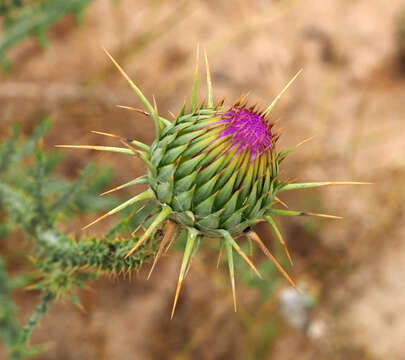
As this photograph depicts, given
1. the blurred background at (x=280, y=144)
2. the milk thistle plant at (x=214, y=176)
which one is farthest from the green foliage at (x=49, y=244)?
the blurred background at (x=280, y=144)

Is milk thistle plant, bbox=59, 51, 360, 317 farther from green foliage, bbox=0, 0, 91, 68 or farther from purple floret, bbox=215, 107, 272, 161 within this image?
green foliage, bbox=0, 0, 91, 68

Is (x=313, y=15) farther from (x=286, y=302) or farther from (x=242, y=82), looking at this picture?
(x=286, y=302)

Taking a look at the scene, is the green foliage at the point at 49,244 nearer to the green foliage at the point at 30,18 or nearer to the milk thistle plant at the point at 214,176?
the milk thistle plant at the point at 214,176

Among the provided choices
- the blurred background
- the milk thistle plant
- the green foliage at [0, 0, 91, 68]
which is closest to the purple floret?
the milk thistle plant

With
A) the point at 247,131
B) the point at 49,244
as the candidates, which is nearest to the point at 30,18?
the point at 49,244

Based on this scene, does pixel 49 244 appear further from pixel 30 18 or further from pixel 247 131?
pixel 30 18

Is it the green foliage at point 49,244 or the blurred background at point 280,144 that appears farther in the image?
the blurred background at point 280,144

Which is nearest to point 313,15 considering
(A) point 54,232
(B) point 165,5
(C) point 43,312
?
(B) point 165,5
